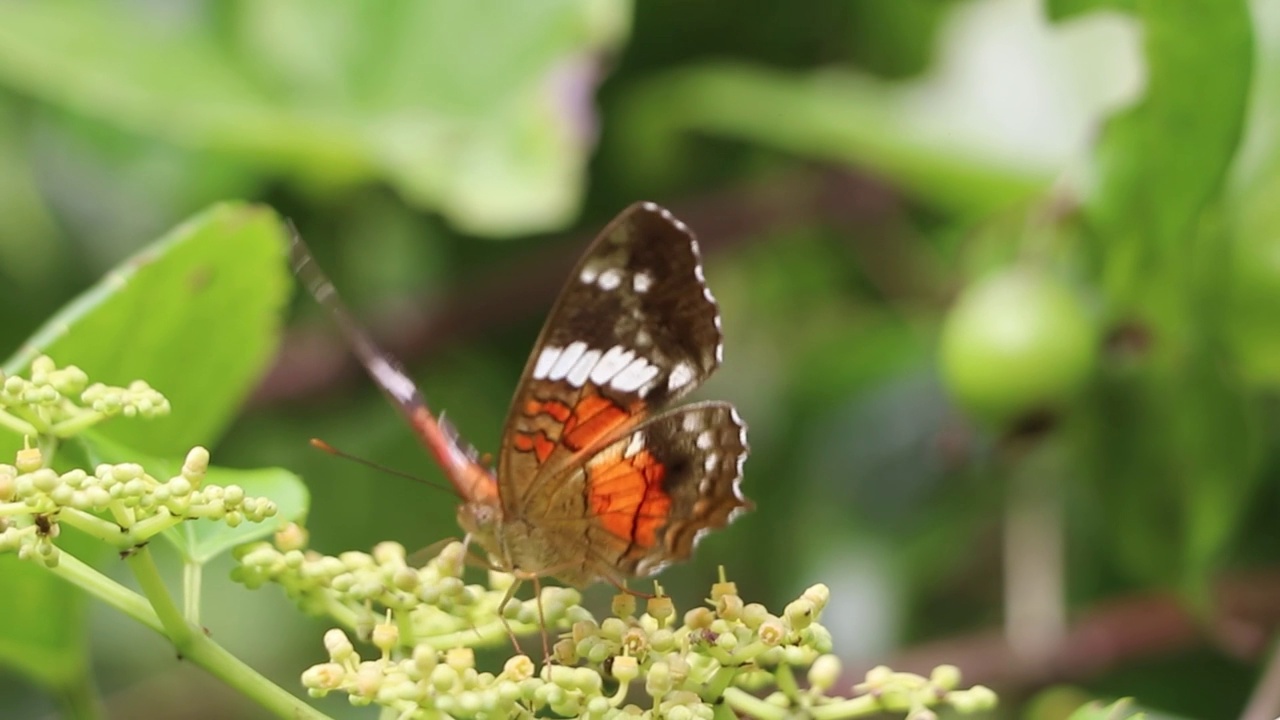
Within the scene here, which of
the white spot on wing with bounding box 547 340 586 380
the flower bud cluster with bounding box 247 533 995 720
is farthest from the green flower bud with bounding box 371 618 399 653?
the white spot on wing with bounding box 547 340 586 380

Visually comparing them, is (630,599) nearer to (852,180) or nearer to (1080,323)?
(1080,323)

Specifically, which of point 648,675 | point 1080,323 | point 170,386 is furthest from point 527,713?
point 1080,323

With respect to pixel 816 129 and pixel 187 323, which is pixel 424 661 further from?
pixel 816 129

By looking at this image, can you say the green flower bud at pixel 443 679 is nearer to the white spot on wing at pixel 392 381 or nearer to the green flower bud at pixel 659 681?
the green flower bud at pixel 659 681

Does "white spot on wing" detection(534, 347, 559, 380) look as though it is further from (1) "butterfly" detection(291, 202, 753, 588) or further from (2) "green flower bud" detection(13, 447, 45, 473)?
(2) "green flower bud" detection(13, 447, 45, 473)

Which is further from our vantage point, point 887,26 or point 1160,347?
point 887,26

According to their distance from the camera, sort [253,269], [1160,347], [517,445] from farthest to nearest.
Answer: [1160,347] < [253,269] < [517,445]

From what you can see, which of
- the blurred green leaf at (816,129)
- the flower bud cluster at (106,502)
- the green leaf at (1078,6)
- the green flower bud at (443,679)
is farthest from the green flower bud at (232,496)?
the blurred green leaf at (816,129)
